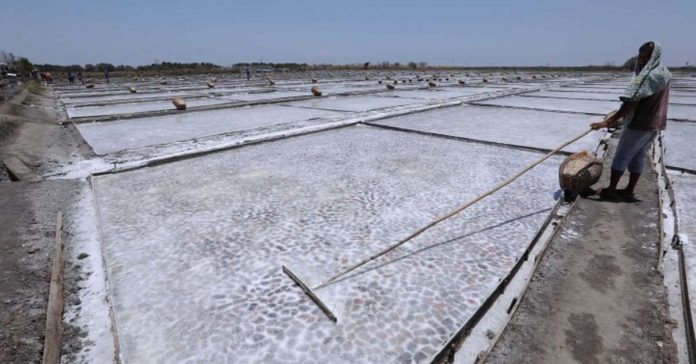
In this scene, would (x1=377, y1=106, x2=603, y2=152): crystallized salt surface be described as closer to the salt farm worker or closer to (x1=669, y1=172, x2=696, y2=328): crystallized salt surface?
(x1=669, y1=172, x2=696, y2=328): crystallized salt surface

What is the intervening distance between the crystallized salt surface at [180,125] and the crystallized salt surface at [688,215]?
6.64 meters

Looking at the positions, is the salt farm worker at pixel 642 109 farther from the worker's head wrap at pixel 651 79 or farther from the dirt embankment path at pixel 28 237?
the dirt embankment path at pixel 28 237

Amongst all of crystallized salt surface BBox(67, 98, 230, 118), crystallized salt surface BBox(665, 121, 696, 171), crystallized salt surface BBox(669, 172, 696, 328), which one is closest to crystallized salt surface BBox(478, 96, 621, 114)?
crystallized salt surface BBox(665, 121, 696, 171)

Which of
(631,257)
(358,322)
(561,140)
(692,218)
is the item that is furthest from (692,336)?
(561,140)

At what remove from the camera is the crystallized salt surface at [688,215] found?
2.52 m

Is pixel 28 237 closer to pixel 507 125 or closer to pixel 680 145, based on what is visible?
pixel 507 125

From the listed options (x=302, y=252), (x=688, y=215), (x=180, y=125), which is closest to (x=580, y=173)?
(x=688, y=215)

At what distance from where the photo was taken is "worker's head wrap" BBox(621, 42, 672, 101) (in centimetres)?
317

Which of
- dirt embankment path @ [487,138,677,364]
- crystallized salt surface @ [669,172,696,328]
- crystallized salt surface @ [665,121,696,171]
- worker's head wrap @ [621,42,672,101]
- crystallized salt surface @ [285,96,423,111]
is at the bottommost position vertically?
dirt embankment path @ [487,138,677,364]

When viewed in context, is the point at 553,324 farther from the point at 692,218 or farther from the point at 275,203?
A: the point at 275,203

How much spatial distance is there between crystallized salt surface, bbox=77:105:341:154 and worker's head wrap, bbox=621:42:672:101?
6229 mm

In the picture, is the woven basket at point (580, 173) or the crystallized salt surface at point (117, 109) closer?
the woven basket at point (580, 173)

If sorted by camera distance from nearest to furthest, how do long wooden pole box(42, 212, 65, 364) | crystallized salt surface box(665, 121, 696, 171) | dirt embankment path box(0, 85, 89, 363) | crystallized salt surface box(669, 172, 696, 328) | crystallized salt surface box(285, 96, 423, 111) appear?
long wooden pole box(42, 212, 65, 364) < dirt embankment path box(0, 85, 89, 363) < crystallized salt surface box(669, 172, 696, 328) < crystallized salt surface box(665, 121, 696, 171) < crystallized salt surface box(285, 96, 423, 111)

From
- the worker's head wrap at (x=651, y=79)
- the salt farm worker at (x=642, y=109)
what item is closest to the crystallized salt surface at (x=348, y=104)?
the salt farm worker at (x=642, y=109)
